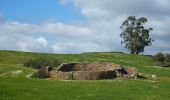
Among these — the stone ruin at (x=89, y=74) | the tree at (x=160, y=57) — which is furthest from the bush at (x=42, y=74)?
the tree at (x=160, y=57)

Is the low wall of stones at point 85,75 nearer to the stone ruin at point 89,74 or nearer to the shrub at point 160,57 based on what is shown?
the stone ruin at point 89,74

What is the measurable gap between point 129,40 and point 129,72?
261ft

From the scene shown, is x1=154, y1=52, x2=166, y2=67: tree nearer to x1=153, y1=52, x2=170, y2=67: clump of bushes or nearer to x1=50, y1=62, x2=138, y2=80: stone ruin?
x1=153, y1=52, x2=170, y2=67: clump of bushes

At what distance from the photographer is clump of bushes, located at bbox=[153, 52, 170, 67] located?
357 feet

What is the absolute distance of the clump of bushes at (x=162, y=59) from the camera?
357 ft

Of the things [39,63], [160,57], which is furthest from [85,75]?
[160,57]

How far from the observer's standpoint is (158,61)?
10975cm

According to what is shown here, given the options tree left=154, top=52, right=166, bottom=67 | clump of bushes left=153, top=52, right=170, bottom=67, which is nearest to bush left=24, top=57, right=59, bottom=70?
tree left=154, top=52, right=166, bottom=67

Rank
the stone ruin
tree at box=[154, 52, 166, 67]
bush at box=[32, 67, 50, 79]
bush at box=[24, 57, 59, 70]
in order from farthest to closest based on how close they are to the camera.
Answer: tree at box=[154, 52, 166, 67] → bush at box=[24, 57, 59, 70] → bush at box=[32, 67, 50, 79] → the stone ruin

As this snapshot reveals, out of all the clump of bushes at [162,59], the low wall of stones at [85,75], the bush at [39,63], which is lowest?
the low wall of stones at [85,75]

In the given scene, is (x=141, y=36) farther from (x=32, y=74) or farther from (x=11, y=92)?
(x=11, y=92)

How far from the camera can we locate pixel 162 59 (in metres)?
109

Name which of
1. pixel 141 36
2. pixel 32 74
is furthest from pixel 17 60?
pixel 141 36

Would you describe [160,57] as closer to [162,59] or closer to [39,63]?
[162,59]
